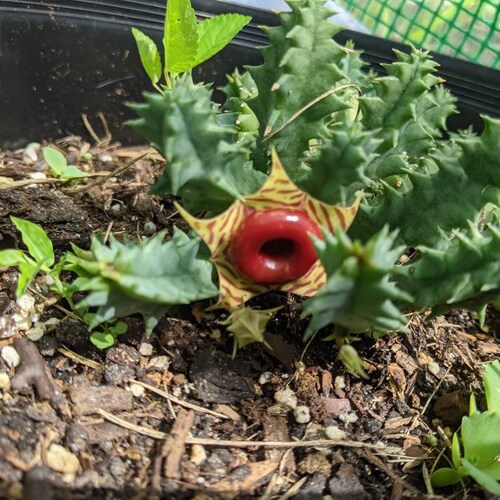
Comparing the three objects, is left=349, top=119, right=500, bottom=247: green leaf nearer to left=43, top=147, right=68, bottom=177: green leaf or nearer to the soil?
the soil

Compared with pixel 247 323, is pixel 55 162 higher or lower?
lower

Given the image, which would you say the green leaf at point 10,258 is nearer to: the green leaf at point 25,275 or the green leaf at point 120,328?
the green leaf at point 25,275

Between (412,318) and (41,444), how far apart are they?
0.79 meters

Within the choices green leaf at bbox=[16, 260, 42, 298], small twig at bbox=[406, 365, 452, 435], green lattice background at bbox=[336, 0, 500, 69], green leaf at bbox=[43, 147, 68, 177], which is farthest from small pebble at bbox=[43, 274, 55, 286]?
green lattice background at bbox=[336, 0, 500, 69]

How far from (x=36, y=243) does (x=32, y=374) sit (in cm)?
24

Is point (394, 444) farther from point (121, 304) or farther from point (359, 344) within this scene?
point (121, 304)

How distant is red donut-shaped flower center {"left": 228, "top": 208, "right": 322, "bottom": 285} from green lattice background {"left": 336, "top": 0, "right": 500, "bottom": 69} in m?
1.32

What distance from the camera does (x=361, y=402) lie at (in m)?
1.27

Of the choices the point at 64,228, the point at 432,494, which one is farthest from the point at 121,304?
the point at 432,494

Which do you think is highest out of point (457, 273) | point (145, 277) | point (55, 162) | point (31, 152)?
point (457, 273)

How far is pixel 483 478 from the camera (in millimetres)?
1067

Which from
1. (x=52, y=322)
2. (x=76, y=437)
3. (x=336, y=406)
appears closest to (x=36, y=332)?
(x=52, y=322)

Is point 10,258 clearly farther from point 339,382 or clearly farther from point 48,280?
point 339,382

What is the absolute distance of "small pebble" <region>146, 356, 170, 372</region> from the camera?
1.23m
